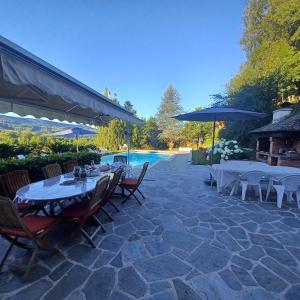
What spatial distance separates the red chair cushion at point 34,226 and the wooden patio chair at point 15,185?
2.15 feet

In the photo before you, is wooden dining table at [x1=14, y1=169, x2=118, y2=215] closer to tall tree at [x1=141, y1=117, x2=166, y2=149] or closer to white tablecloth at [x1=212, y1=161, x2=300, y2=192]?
white tablecloth at [x1=212, y1=161, x2=300, y2=192]

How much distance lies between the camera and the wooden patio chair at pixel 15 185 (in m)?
3.46

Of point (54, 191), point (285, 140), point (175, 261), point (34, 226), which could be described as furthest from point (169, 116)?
point (34, 226)

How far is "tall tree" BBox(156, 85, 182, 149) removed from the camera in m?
30.8

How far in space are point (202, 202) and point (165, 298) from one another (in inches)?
133

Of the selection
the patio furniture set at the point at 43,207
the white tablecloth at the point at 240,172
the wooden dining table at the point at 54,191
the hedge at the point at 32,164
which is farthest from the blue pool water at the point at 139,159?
the wooden dining table at the point at 54,191

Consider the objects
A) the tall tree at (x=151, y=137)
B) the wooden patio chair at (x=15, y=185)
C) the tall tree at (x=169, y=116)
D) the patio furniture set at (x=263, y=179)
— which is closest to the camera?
the wooden patio chair at (x=15, y=185)

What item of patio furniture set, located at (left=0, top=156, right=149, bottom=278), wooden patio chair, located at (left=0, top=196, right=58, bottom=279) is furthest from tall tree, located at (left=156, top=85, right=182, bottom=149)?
wooden patio chair, located at (left=0, top=196, right=58, bottom=279)

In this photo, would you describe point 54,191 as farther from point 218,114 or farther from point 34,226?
point 218,114

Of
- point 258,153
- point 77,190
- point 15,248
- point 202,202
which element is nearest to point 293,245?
point 202,202

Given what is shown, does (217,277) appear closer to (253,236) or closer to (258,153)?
(253,236)

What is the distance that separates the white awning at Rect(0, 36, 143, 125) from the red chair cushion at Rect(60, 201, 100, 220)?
171 centimetres

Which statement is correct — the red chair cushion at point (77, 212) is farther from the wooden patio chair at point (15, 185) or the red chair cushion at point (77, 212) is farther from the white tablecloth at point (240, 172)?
the white tablecloth at point (240, 172)

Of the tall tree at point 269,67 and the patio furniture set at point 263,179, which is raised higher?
the tall tree at point 269,67
